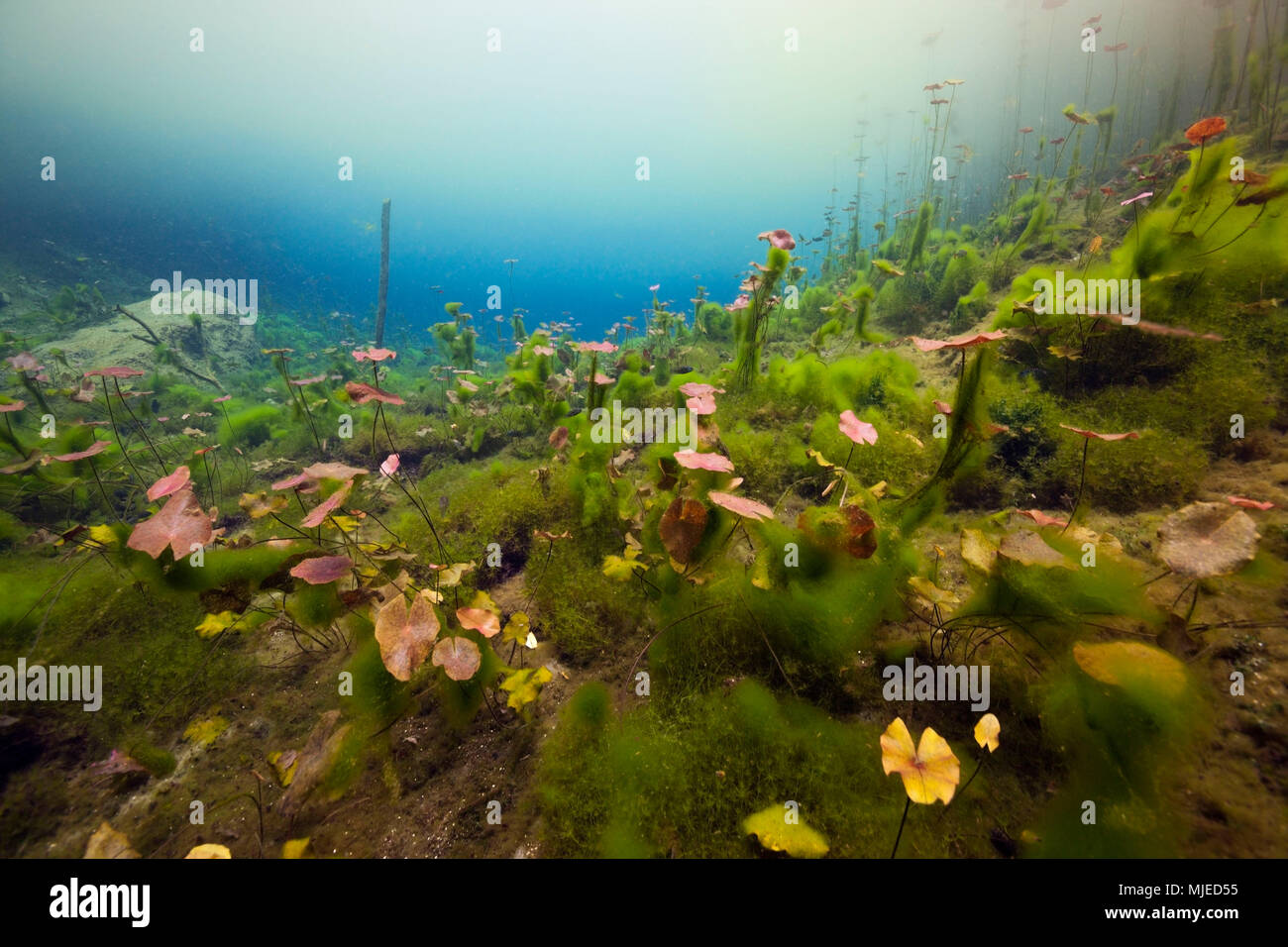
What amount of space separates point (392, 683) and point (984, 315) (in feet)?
29.6

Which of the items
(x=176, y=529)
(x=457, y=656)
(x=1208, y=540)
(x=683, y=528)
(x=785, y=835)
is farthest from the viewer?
(x=683, y=528)

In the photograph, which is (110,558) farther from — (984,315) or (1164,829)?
(984,315)

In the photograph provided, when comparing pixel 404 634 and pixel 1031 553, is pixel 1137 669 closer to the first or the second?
pixel 1031 553

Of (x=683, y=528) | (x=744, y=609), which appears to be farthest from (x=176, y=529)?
(x=744, y=609)

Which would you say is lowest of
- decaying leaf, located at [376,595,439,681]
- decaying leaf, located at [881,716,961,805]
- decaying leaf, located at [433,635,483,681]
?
decaying leaf, located at [433,635,483,681]

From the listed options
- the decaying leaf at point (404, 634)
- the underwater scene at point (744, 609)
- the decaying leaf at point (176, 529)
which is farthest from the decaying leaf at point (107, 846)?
the decaying leaf at point (404, 634)

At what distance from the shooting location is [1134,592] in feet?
6.54

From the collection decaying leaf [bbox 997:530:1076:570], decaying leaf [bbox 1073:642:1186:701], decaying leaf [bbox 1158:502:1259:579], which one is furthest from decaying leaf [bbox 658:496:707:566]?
decaying leaf [bbox 1158:502:1259:579]

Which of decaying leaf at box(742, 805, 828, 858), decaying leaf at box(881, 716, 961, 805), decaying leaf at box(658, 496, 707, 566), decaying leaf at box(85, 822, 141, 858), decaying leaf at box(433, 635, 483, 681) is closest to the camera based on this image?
decaying leaf at box(881, 716, 961, 805)

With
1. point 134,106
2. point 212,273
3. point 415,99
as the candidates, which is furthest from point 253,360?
point 415,99

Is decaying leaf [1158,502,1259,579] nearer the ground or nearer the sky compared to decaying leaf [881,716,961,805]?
nearer the sky

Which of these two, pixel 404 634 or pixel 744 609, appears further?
pixel 744 609

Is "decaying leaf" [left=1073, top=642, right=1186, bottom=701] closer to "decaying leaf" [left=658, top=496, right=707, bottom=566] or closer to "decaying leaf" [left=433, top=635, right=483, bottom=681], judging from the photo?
"decaying leaf" [left=658, top=496, right=707, bottom=566]

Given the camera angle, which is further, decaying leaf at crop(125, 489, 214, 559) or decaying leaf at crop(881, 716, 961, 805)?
decaying leaf at crop(125, 489, 214, 559)
